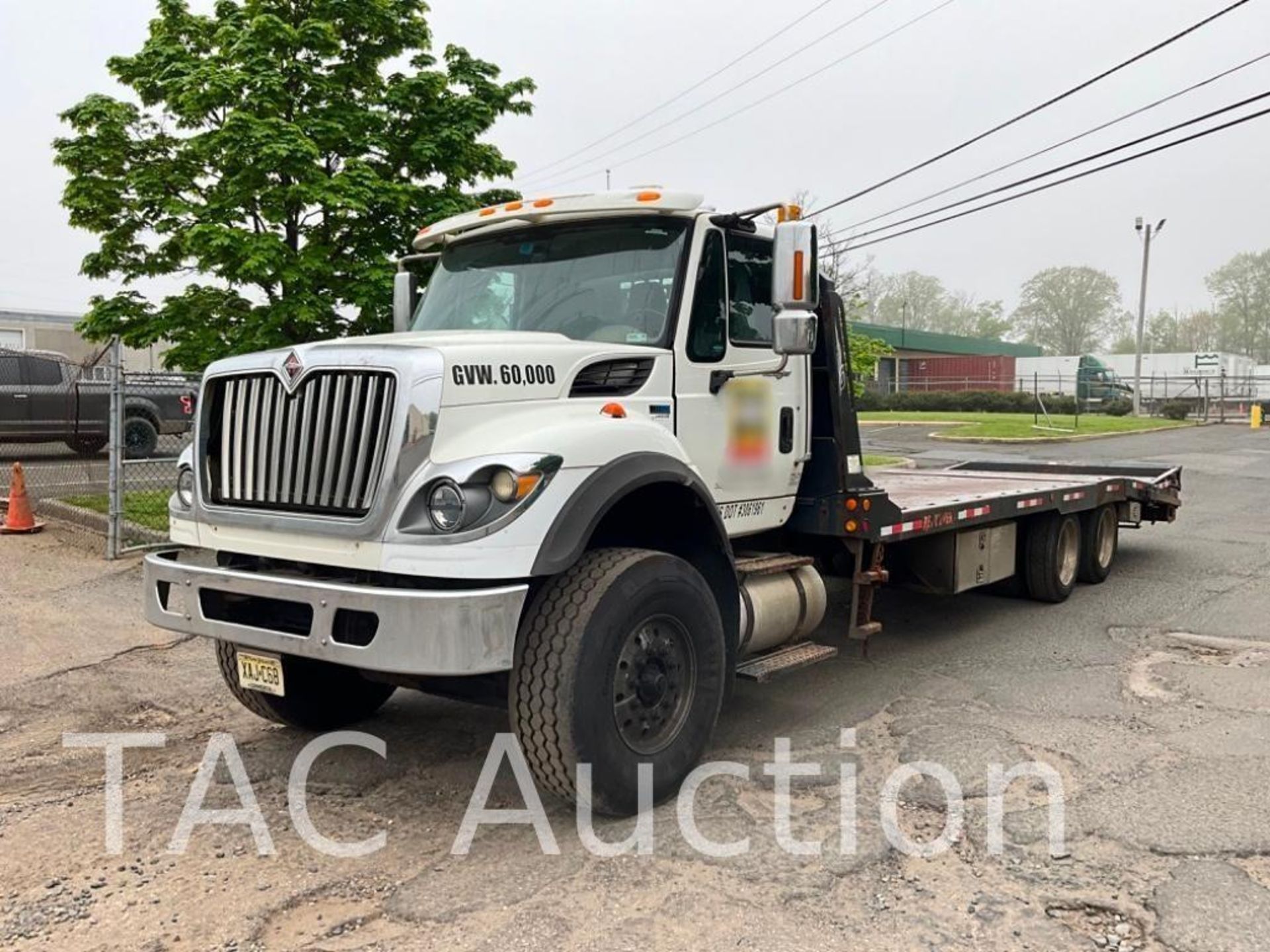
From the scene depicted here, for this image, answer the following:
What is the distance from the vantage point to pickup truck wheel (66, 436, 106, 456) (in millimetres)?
16883

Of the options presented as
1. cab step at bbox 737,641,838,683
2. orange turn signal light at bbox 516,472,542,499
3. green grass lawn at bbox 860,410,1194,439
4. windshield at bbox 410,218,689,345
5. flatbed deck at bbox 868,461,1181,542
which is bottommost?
cab step at bbox 737,641,838,683

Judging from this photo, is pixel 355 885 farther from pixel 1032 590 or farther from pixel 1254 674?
pixel 1032 590

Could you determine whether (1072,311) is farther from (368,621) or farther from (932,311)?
(368,621)

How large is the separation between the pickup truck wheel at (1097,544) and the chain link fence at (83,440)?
8.33 meters

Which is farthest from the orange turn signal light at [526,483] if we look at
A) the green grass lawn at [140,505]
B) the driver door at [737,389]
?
the green grass lawn at [140,505]

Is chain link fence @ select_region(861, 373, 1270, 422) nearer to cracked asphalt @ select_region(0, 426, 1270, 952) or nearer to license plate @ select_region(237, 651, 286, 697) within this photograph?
cracked asphalt @ select_region(0, 426, 1270, 952)

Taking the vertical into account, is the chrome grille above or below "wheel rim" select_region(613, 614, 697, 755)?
above

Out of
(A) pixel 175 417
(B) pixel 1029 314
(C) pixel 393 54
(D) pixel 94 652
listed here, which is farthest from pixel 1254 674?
(B) pixel 1029 314

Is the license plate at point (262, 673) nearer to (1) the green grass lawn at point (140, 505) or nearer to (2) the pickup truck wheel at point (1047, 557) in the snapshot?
(2) the pickup truck wheel at point (1047, 557)

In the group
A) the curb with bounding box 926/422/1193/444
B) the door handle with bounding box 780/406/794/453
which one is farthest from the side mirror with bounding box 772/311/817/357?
the curb with bounding box 926/422/1193/444

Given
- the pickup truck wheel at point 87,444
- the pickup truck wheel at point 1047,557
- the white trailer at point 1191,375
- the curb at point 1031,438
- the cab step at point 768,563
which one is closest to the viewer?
the cab step at point 768,563

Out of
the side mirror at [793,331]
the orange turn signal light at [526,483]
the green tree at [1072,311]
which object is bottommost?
the orange turn signal light at [526,483]

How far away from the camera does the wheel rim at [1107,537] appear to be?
8812 millimetres

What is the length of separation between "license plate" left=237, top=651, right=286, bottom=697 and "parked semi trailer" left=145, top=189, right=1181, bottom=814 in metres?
0.02
